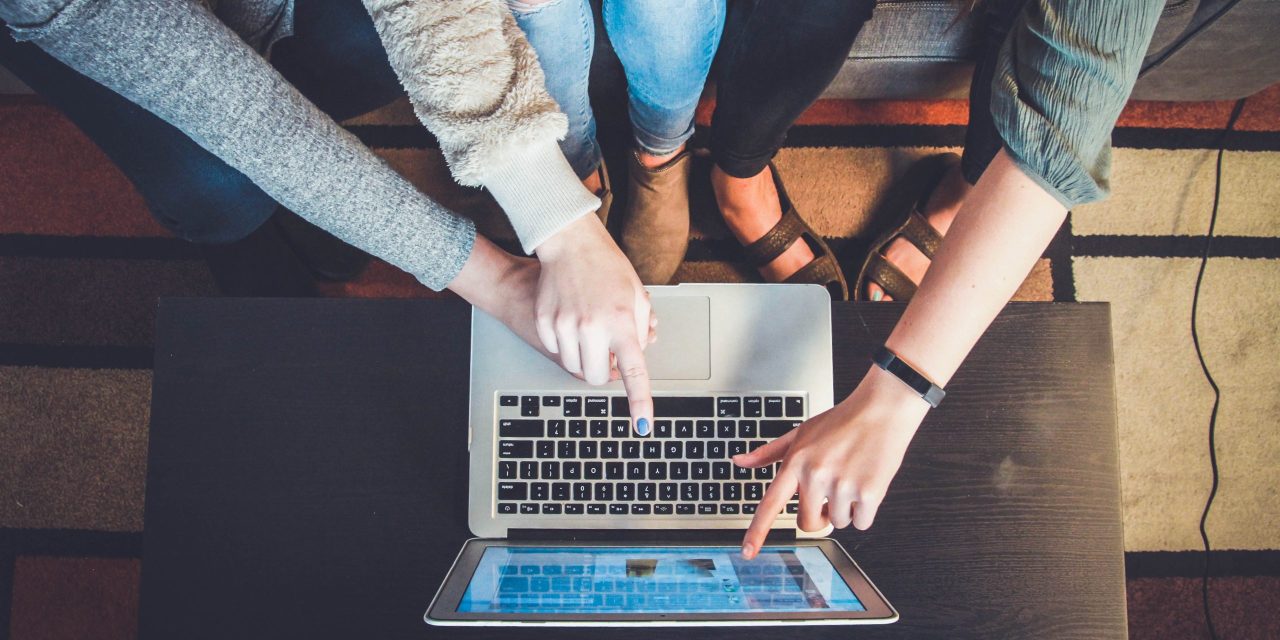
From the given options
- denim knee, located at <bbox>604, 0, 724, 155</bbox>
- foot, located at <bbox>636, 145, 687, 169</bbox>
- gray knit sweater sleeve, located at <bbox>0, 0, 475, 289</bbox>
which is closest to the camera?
gray knit sweater sleeve, located at <bbox>0, 0, 475, 289</bbox>

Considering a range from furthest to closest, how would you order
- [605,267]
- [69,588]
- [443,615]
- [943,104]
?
[943,104] < [69,588] < [605,267] < [443,615]

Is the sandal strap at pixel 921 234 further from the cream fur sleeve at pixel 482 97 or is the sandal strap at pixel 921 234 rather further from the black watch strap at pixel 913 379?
the cream fur sleeve at pixel 482 97

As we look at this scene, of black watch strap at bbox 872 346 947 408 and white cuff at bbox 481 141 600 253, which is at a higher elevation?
white cuff at bbox 481 141 600 253

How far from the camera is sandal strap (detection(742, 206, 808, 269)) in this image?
3.85 feet

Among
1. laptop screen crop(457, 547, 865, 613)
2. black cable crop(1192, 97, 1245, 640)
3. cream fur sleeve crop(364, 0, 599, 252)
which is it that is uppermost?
cream fur sleeve crop(364, 0, 599, 252)

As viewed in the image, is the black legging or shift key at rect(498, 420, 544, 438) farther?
the black legging

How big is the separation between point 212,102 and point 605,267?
14.5 inches

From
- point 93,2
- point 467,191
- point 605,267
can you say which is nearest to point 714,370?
point 605,267

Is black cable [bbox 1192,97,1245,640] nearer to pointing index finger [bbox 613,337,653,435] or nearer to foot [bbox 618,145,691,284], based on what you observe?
foot [bbox 618,145,691,284]

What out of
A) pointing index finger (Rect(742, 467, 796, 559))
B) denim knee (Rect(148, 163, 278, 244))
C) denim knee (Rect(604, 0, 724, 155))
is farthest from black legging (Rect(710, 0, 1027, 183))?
denim knee (Rect(148, 163, 278, 244))

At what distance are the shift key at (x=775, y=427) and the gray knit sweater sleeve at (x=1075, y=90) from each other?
1.03ft

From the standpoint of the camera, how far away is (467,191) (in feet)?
Result: 4.17

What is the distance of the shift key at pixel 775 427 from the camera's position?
67cm

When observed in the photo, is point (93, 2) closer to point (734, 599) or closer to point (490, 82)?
point (490, 82)
